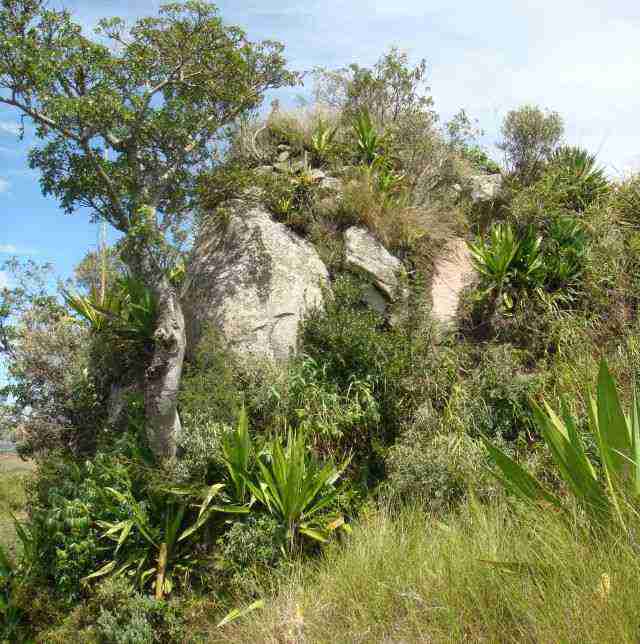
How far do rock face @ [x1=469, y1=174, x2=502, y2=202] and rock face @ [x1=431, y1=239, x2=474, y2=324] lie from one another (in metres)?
1.55

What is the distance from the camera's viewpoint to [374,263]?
1015 centimetres

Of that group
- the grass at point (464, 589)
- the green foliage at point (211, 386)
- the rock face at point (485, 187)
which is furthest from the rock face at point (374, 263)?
the grass at point (464, 589)

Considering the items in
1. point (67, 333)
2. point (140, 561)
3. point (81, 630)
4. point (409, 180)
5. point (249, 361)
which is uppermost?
point (409, 180)

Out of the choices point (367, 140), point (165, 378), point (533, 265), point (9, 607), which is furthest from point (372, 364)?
point (367, 140)

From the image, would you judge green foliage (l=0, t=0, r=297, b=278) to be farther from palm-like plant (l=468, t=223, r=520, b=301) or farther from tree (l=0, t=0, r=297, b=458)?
palm-like plant (l=468, t=223, r=520, b=301)

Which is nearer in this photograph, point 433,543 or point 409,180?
point 433,543

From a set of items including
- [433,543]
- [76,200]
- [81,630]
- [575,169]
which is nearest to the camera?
[433,543]

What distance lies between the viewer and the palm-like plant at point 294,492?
20.8 feet

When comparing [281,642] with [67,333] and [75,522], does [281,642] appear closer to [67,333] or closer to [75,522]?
[75,522]

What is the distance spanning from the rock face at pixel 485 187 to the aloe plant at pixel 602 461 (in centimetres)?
922

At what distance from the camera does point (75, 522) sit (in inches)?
253

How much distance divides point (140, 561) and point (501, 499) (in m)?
4.04

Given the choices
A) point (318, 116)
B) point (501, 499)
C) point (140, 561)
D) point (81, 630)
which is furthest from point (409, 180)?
point (81, 630)

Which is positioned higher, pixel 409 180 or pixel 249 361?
pixel 409 180
